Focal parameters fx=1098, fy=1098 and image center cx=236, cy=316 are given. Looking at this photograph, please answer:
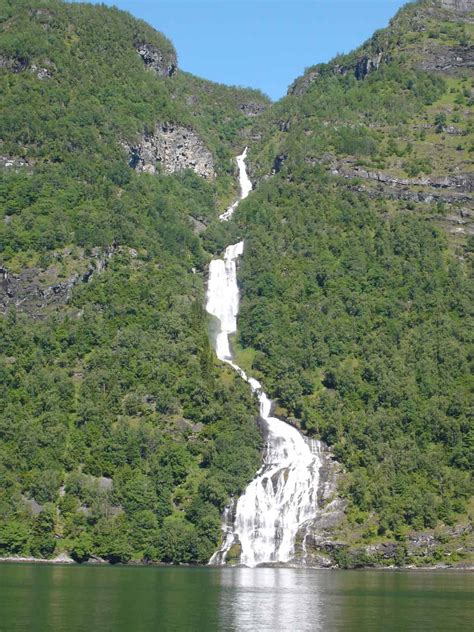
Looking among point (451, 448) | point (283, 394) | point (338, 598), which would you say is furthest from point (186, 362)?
point (338, 598)

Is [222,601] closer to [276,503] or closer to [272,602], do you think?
[272,602]

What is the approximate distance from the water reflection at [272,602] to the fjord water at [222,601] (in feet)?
0.28

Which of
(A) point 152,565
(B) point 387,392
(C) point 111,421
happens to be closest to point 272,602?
(A) point 152,565

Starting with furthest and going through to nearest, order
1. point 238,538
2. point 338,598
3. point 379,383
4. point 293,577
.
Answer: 1. point 379,383
2. point 238,538
3. point 293,577
4. point 338,598

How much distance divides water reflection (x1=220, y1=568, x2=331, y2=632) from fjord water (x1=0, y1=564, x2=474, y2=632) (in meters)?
0.08

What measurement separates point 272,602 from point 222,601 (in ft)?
14.3

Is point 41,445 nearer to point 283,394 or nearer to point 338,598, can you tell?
point 283,394

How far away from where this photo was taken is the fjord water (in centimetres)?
7862

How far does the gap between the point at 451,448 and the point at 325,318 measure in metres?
41.0

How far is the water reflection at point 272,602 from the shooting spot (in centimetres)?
7994

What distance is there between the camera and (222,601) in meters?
93.4

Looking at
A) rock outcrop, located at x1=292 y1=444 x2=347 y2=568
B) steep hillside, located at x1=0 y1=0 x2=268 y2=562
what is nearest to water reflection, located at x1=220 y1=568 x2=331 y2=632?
rock outcrop, located at x1=292 y1=444 x2=347 y2=568

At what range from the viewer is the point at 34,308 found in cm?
19300

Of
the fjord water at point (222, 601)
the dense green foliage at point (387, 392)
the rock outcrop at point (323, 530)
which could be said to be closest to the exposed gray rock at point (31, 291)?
the dense green foliage at point (387, 392)
